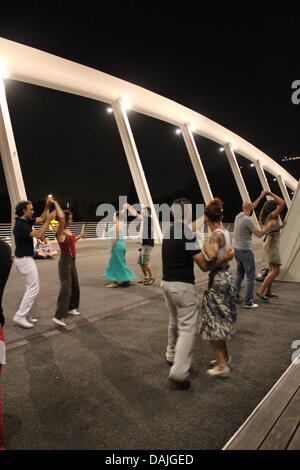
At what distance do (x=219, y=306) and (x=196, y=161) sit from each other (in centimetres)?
1703

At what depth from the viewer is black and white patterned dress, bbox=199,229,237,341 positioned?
2893mm

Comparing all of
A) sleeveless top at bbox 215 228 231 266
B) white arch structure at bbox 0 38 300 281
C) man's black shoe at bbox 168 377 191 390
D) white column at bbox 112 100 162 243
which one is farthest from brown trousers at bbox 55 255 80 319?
white column at bbox 112 100 162 243

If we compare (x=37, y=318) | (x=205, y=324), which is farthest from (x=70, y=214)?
(x=205, y=324)

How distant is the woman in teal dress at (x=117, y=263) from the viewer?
6.91 metres

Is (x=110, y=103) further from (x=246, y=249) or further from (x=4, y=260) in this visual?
(x=4, y=260)

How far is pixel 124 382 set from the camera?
290 centimetres

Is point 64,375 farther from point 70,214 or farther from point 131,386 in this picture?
point 70,214

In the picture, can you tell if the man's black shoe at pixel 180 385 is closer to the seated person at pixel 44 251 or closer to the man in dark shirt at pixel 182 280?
the man in dark shirt at pixel 182 280

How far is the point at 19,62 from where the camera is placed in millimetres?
11078

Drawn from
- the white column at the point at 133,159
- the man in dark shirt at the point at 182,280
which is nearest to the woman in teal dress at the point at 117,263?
the man in dark shirt at the point at 182,280

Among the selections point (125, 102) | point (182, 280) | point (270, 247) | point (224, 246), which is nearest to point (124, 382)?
point (182, 280)

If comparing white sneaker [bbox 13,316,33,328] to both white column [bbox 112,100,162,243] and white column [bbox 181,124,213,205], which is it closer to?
white column [bbox 112,100,162,243]

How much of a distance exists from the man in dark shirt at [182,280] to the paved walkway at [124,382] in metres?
0.23
